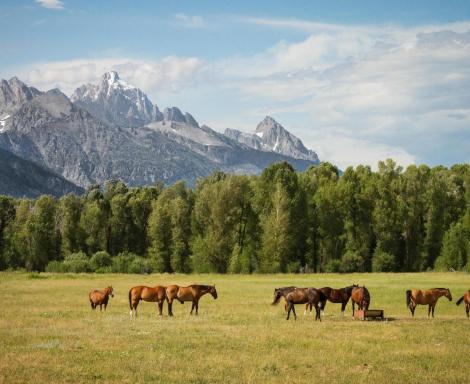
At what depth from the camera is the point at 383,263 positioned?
88625 mm

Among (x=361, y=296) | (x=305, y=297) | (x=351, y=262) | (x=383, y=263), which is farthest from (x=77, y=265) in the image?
(x=361, y=296)

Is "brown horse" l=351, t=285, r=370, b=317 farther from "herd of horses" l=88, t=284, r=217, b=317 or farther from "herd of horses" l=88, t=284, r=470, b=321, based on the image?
"herd of horses" l=88, t=284, r=217, b=317

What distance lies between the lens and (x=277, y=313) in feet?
110

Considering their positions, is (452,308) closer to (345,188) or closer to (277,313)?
(277,313)

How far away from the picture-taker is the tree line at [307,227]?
289 feet

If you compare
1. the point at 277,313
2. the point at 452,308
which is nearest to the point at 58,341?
the point at 277,313

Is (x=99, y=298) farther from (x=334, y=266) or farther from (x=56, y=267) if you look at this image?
(x=56, y=267)

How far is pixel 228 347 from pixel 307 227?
70794mm

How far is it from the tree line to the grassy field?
53.3 m

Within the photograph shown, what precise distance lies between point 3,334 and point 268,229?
6414cm

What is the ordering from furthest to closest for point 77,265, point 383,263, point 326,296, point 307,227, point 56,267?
point 56,267 < point 77,265 < point 307,227 < point 383,263 < point 326,296

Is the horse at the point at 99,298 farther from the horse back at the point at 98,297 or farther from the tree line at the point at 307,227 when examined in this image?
the tree line at the point at 307,227

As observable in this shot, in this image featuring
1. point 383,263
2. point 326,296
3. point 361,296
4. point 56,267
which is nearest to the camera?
point 361,296

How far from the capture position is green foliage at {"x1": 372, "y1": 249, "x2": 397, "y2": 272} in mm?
88562
